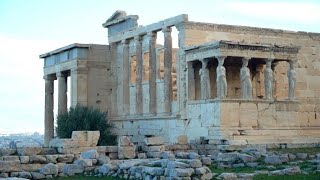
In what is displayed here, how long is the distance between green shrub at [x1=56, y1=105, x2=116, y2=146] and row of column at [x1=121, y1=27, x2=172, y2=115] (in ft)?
6.14

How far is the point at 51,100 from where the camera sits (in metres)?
37.4

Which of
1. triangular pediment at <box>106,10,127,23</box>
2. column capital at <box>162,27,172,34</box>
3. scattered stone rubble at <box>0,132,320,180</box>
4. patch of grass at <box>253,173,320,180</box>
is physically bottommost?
patch of grass at <box>253,173,320,180</box>

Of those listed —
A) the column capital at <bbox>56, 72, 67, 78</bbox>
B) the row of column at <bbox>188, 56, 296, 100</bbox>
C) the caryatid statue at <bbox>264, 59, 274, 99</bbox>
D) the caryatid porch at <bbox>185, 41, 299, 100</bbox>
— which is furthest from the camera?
the column capital at <bbox>56, 72, 67, 78</bbox>

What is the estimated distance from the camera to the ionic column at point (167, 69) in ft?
100

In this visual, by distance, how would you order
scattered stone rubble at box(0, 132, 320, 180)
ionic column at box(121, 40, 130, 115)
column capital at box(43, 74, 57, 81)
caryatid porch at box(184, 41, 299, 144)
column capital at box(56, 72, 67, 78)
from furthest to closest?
column capital at box(43, 74, 57, 81) < column capital at box(56, 72, 67, 78) < ionic column at box(121, 40, 130, 115) < caryatid porch at box(184, 41, 299, 144) < scattered stone rubble at box(0, 132, 320, 180)

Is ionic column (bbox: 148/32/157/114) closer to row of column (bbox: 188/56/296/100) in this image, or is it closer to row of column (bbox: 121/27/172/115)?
row of column (bbox: 121/27/172/115)

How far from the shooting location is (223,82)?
2677cm

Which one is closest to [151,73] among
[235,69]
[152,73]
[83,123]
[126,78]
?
[152,73]

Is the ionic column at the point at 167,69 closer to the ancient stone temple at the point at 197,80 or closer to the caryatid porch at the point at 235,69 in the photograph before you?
the ancient stone temple at the point at 197,80

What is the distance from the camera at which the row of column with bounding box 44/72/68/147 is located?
118ft

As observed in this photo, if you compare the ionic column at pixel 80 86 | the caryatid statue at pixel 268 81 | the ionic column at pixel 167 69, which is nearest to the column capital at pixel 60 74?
the ionic column at pixel 80 86

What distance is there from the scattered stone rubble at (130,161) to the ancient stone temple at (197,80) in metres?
3.67

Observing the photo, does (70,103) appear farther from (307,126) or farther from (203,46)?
(307,126)

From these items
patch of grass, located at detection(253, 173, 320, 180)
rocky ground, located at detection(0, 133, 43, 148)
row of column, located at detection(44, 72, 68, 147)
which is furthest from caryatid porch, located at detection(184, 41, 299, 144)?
row of column, located at detection(44, 72, 68, 147)
